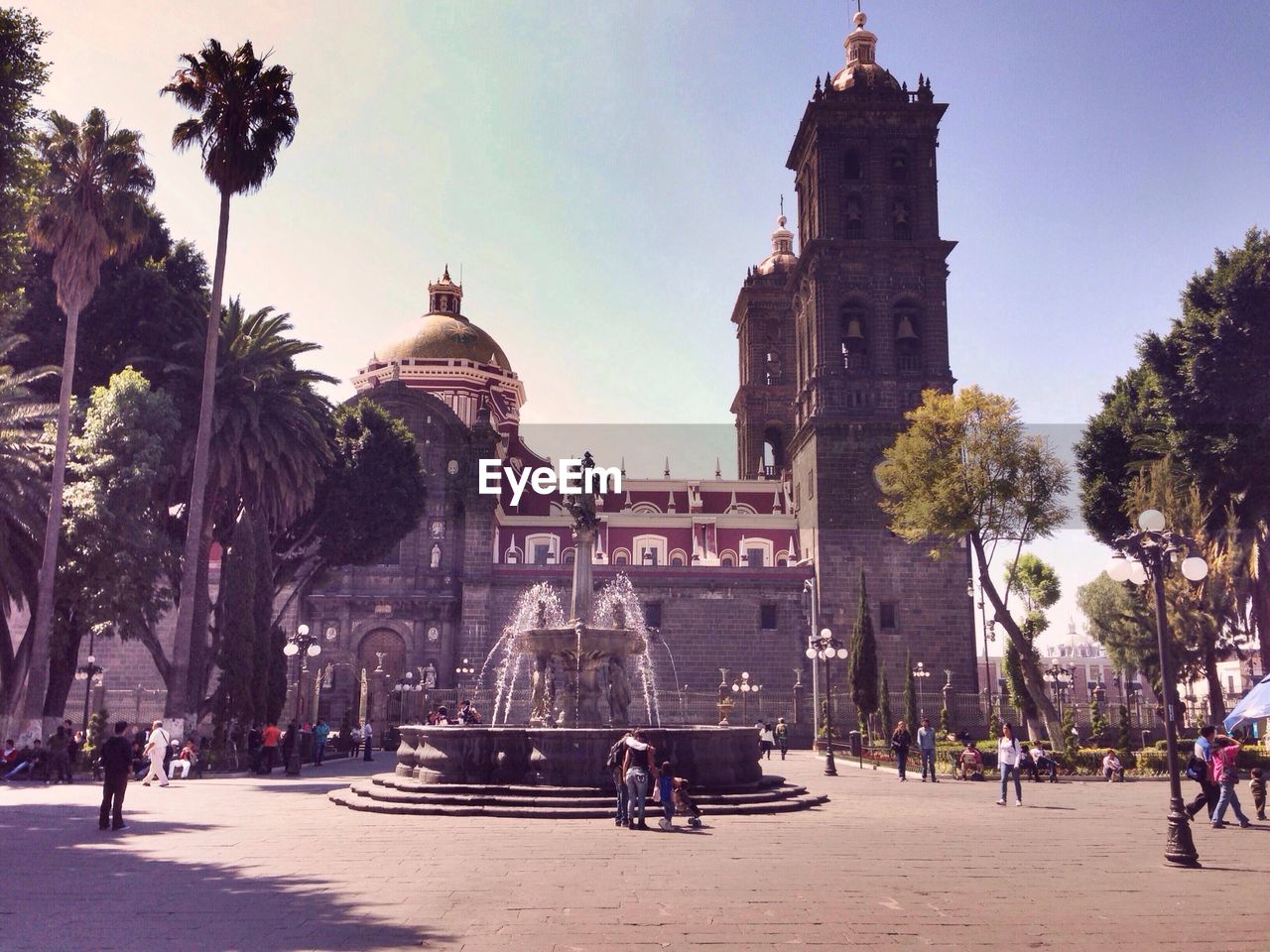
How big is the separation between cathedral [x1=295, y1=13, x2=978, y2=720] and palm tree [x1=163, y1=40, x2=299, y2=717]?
60.7 feet

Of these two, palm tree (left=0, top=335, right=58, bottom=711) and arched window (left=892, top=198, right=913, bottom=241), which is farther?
arched window (left=892, top=198, right=913, bottom=241)

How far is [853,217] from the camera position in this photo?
4747 cm

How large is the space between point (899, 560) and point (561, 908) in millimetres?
37847

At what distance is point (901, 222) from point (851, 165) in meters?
3.45

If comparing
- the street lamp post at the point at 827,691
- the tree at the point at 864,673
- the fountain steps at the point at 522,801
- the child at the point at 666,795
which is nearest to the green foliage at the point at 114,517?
the fountain steps at the point at 522,801

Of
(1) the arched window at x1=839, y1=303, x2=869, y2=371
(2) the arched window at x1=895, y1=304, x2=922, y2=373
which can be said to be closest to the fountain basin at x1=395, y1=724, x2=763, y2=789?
(1) the arched window at x1=839, y1=303, x2=869, y2=371

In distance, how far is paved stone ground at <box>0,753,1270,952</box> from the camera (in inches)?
289

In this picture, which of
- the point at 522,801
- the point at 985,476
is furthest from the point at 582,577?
the point at 985,476

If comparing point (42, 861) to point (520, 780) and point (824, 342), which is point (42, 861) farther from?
point (824, 342)

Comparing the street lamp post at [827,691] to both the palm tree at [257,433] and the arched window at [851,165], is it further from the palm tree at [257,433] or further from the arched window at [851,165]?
the arched window at [851,165]

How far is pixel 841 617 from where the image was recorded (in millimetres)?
43531

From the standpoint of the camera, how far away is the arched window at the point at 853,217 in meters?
47.2

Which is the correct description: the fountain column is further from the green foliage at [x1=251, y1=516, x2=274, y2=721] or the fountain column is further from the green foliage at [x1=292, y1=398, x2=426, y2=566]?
the green foliage at [x1=292, y1=398, x2=426, y2=566]

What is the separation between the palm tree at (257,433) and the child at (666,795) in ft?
58.4
